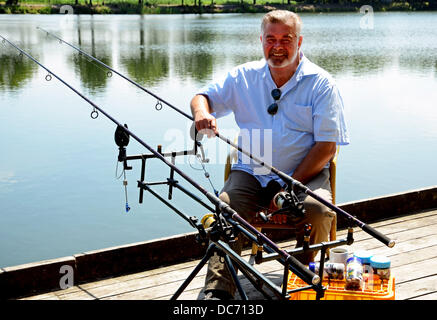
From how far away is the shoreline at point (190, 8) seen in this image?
118 ft

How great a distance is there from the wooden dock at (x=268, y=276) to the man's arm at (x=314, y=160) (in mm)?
516

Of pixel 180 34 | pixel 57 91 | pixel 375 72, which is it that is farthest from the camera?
pixel 180 34

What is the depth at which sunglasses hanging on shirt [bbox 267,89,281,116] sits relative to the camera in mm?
2998

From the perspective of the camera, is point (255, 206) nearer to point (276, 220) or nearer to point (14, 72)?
point (276, 220)

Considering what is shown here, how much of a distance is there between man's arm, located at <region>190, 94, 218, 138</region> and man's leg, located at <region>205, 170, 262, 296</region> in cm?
26

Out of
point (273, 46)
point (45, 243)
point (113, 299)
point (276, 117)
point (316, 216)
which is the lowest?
point (45, 243)

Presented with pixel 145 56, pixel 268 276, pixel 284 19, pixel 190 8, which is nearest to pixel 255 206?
pixel 268 276

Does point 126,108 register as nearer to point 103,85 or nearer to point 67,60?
point 103,85

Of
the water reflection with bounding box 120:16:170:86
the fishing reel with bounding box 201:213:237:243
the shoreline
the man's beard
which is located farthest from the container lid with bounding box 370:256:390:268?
the shoreline

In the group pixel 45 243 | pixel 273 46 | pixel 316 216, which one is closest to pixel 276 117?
pixel 273 46

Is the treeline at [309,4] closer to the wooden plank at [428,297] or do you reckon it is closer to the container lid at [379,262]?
the wooden plank at [428,297]

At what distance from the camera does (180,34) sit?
2359cm

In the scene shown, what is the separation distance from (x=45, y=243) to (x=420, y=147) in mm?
4898

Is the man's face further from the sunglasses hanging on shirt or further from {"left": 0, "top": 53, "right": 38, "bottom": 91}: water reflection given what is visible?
{"left": 0, "top": 53, "right": 38, "bottom": 91}: water reflection
